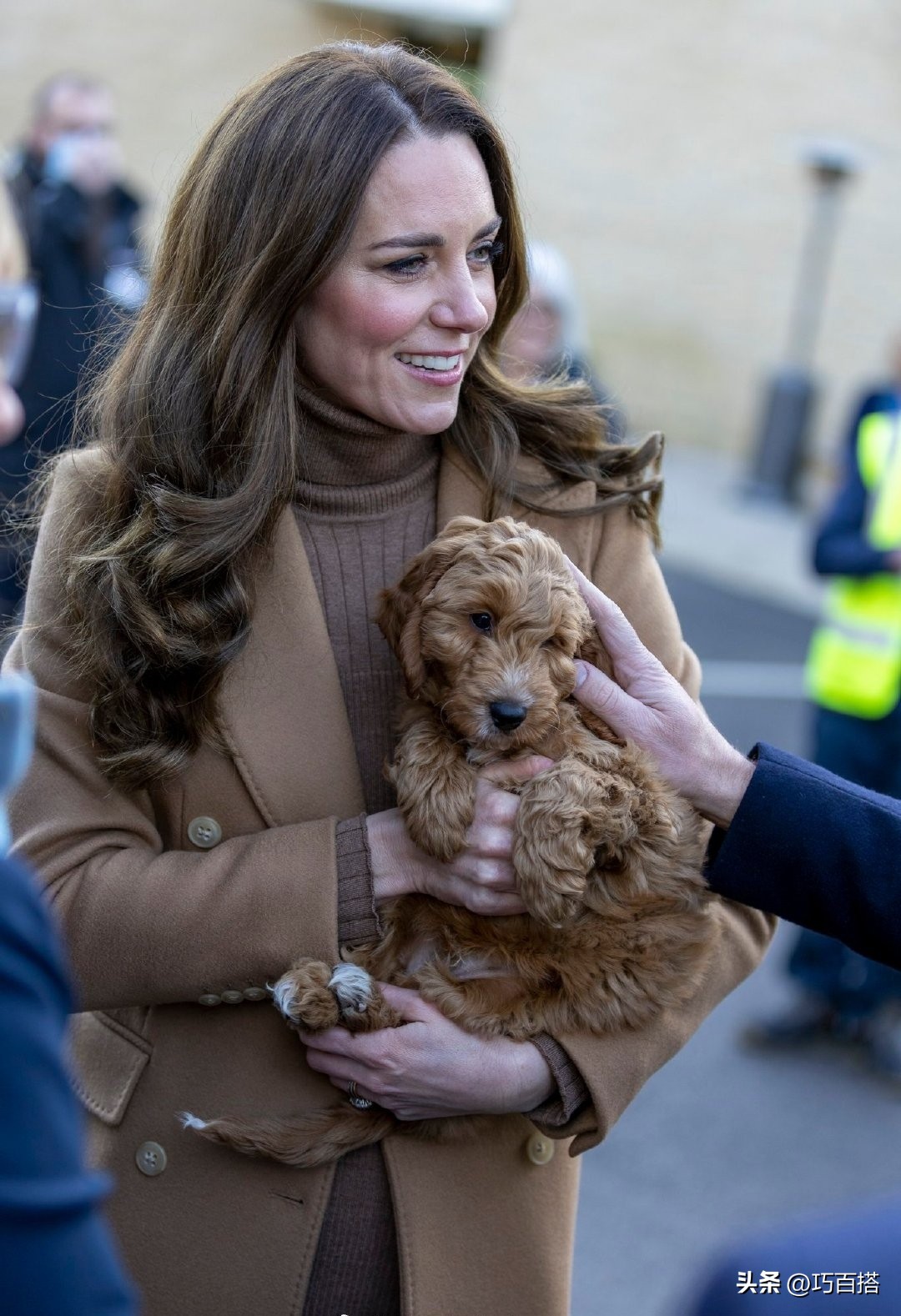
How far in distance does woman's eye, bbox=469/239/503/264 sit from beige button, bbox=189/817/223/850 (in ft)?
3.87

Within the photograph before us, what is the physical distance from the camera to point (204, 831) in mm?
2496

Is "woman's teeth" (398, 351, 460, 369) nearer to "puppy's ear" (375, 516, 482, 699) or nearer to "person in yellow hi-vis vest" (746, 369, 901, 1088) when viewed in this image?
"puppy's ear" (375, 516, 482, 699)

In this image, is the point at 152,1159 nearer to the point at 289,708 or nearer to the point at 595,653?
the point at 289,708

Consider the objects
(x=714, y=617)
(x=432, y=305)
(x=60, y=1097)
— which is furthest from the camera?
(x=714, y=617)

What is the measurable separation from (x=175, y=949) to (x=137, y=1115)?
332 millimetres

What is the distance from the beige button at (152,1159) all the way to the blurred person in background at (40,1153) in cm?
129

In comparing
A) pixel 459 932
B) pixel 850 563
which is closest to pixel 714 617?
pixel 850 563

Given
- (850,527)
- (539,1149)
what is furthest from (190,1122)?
(850,527)

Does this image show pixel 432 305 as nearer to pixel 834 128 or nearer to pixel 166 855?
pixel 166 855

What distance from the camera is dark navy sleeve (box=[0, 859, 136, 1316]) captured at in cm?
112

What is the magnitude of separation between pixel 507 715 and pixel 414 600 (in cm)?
28

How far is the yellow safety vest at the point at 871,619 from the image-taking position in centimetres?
610

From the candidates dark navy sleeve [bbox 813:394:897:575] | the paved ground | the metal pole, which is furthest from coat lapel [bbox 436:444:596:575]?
the metal pole

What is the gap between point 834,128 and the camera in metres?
19.0
